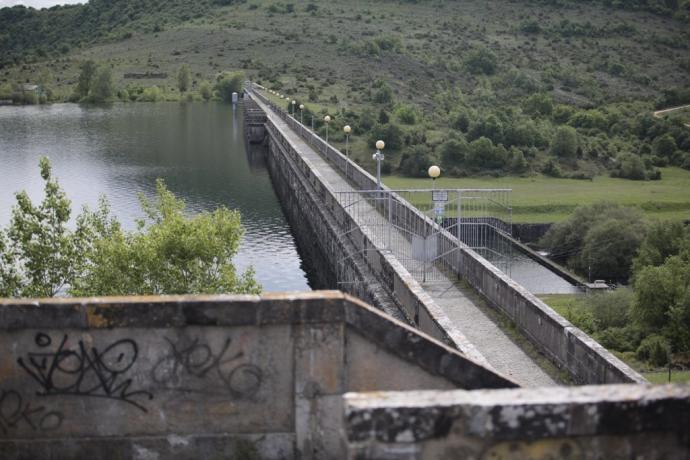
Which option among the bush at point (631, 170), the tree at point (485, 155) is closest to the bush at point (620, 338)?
the tree at point (485, 155)

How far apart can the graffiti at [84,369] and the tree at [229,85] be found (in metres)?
114

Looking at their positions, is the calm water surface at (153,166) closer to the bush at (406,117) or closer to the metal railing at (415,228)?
the metal railing at (415,228)

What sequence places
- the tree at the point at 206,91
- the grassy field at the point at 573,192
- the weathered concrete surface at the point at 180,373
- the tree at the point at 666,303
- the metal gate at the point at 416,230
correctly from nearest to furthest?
the weathered concrete surface at the point at 180,373, the metal gate at the point at 416,230, the tree at the point at 666,303, the grassy field at the point at 573,192, the tree at the point at 206,91

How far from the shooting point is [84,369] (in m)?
7.77

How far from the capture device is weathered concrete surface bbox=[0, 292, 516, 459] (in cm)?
771

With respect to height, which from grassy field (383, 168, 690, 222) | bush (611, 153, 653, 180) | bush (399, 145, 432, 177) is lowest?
grassy field (383, 168, 690, 222)

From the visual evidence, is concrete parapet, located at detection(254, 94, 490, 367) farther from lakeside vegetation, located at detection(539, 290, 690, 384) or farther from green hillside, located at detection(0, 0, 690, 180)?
green hillside, located at detection(0, 0, 690, 180)

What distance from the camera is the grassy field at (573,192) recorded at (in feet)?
186

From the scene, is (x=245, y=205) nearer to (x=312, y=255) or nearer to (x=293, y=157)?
(x=293, y=157)

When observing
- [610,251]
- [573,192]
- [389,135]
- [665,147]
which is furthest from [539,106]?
[610,251]

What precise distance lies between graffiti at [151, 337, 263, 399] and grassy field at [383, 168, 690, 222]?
48480mm

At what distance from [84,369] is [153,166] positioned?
55.5 metres

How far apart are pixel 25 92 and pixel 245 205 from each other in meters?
→ 75.7

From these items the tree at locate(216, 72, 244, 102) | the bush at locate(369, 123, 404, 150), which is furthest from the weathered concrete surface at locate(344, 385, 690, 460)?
the tree at locate(216, 72, 244, 102)
